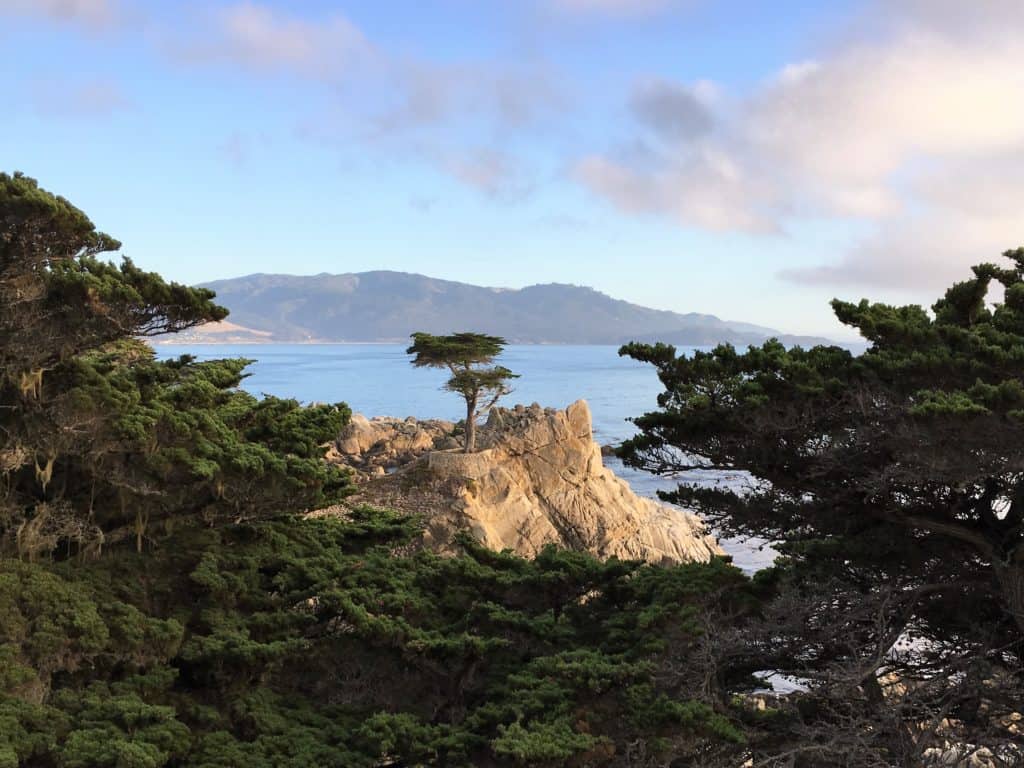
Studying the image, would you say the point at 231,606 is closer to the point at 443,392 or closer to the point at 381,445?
the point at 381,445

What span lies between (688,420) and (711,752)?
3.06 meters

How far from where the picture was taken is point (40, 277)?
28.4 feet

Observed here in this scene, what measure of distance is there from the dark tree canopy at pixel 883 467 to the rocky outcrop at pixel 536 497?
45.4 feet

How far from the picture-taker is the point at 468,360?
26766 millimetres

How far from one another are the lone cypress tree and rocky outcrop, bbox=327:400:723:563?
1401 millimetres

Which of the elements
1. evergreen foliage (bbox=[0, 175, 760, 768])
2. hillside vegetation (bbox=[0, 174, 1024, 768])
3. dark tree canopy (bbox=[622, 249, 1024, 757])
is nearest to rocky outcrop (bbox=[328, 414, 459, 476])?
evergreen foliage (bbox=[0, 175, 760, 768])

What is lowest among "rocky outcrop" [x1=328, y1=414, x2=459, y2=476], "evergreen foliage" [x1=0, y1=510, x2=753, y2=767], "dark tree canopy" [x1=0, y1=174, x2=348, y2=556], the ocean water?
the ocean water

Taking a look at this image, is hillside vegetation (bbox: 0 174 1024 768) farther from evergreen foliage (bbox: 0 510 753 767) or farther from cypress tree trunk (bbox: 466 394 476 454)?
cypress tree trunk (bbox: 466 394 476 454)

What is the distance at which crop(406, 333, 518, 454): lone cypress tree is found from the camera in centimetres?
2647

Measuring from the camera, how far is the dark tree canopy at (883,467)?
270 inches

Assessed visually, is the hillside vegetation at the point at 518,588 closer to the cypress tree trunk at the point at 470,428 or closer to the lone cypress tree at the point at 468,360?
the cypress tree trunk at the point at 470,428

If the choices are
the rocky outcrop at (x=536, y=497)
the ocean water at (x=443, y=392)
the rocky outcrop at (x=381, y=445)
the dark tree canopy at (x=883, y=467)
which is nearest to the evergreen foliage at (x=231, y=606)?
the dark tree canopy at (x=883, y=467)

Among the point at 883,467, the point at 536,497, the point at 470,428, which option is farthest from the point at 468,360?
the point at 883,467

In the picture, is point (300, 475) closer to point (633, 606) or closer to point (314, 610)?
point (314, 610)
